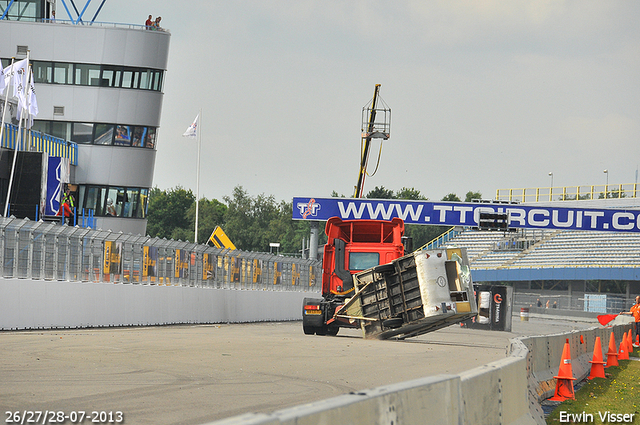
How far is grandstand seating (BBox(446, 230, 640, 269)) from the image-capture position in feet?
221

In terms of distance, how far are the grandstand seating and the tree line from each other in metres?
45.1

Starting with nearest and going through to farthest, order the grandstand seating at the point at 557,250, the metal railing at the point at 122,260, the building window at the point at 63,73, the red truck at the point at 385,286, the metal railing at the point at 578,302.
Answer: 1. the red truck at the point at 385,286
2. the metal railing at the point at 122,260
3. the building window at the point at 63,73
4. the metal railing at the point at 578,302
5. the grandstand seating at the point at 557,250

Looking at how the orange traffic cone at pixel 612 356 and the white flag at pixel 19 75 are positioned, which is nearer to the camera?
the orange traffic cone at pixel 612 356

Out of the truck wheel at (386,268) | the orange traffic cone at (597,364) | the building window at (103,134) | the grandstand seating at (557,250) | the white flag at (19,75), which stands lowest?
the orange traffic cone at (597,364)

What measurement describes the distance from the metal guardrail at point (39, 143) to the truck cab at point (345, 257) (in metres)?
25.6

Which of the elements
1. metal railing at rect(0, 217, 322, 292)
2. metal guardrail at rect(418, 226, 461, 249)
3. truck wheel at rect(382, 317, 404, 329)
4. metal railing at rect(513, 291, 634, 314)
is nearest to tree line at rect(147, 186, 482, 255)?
metal guardrail at rect(418, 226, 461, 249)

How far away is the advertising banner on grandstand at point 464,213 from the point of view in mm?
53438

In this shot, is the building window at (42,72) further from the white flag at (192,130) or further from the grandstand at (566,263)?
the grandstand at (566,263)

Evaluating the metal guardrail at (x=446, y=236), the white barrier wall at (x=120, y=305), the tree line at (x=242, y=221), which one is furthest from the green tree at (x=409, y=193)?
the white barrier wall at (x=120, y=305)

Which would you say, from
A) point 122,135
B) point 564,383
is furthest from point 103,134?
point 564,383

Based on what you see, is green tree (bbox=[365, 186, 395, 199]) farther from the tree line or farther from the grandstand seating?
the grandstand seating

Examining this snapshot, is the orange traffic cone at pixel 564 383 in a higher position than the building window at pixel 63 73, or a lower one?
lower

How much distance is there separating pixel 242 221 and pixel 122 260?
4286 inches

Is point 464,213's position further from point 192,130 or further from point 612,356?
point 612,356
